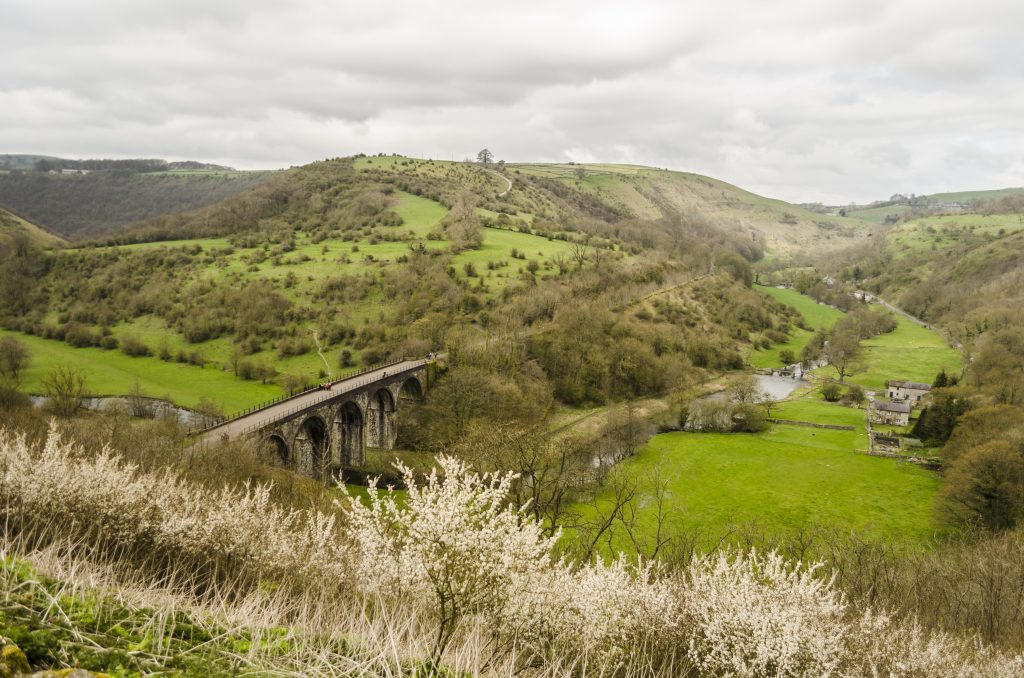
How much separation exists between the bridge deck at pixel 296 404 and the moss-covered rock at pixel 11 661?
32.1m

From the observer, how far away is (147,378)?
6825 centimetres

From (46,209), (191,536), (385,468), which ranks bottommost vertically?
(385,468)

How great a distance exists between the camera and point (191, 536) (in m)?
12.2

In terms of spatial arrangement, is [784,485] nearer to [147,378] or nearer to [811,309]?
[147,378]

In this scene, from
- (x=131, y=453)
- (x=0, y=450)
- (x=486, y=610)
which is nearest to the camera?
(x=486, y=610)

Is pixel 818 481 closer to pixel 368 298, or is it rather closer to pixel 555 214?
pixel 368 298

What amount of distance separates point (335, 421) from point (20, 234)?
12114cm

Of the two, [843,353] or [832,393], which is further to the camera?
[843,353]

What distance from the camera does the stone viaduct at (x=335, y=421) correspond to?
41.3 metres

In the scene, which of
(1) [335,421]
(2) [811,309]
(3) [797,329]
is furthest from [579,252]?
(1) [335,421]

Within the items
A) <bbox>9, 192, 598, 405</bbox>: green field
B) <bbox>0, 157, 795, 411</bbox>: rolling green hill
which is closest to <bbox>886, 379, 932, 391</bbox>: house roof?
<bbox>0, 157, 795, 411</bbox>: rolling green hill

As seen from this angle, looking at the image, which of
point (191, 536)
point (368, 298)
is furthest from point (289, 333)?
point (191, 536)

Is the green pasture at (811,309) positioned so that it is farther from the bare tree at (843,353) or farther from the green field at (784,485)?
the green field at (784,485)

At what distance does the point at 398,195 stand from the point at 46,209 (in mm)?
129347
